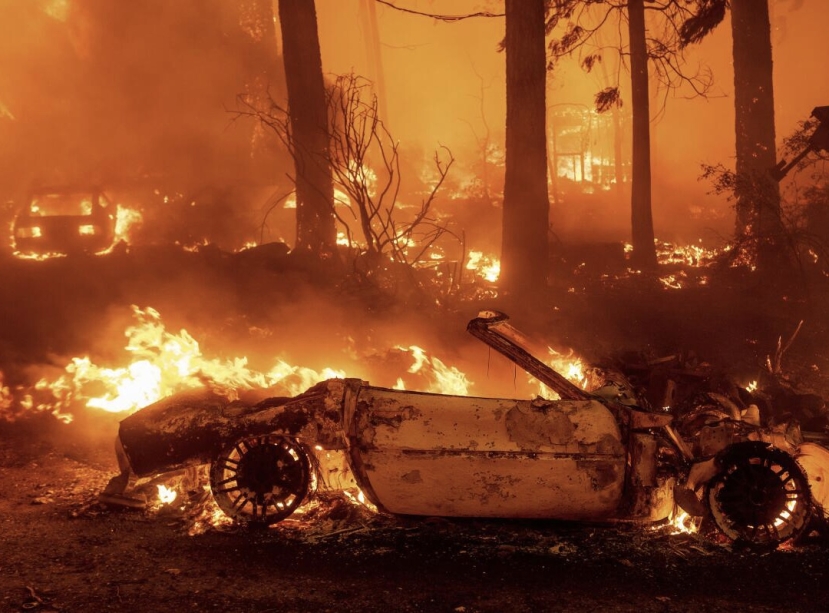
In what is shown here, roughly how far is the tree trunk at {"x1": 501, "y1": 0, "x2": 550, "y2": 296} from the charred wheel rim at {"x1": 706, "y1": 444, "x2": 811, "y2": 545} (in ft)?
18.9

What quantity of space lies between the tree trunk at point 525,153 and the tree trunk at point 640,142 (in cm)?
437

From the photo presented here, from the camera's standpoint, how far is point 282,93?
23.2m

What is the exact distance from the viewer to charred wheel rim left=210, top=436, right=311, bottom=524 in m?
5.03

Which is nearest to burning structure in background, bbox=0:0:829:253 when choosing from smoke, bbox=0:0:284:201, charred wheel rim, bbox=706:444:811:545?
smoke, bbox=0:0:284:201

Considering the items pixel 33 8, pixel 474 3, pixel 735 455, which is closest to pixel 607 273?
pixel 735 455

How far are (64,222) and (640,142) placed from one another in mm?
13139

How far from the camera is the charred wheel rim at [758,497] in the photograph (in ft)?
15.0

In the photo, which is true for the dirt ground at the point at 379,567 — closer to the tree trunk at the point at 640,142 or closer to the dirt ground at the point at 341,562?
the dirt ground at the point at 341,562

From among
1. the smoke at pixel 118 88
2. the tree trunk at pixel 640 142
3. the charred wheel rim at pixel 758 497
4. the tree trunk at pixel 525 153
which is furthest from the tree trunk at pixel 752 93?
the smoke at pixel 118 88

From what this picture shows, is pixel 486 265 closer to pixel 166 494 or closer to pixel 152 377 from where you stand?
pixel 152 377

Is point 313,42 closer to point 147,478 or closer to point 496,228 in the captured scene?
point 147,478

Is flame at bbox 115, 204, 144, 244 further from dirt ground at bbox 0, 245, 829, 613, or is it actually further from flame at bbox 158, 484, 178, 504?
flame at bbox 158, 484, 178, 504

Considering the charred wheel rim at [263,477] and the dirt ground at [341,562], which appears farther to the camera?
the charred wheel rim at [263,477]

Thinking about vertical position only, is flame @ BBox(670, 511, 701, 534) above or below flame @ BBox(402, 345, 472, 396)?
below
